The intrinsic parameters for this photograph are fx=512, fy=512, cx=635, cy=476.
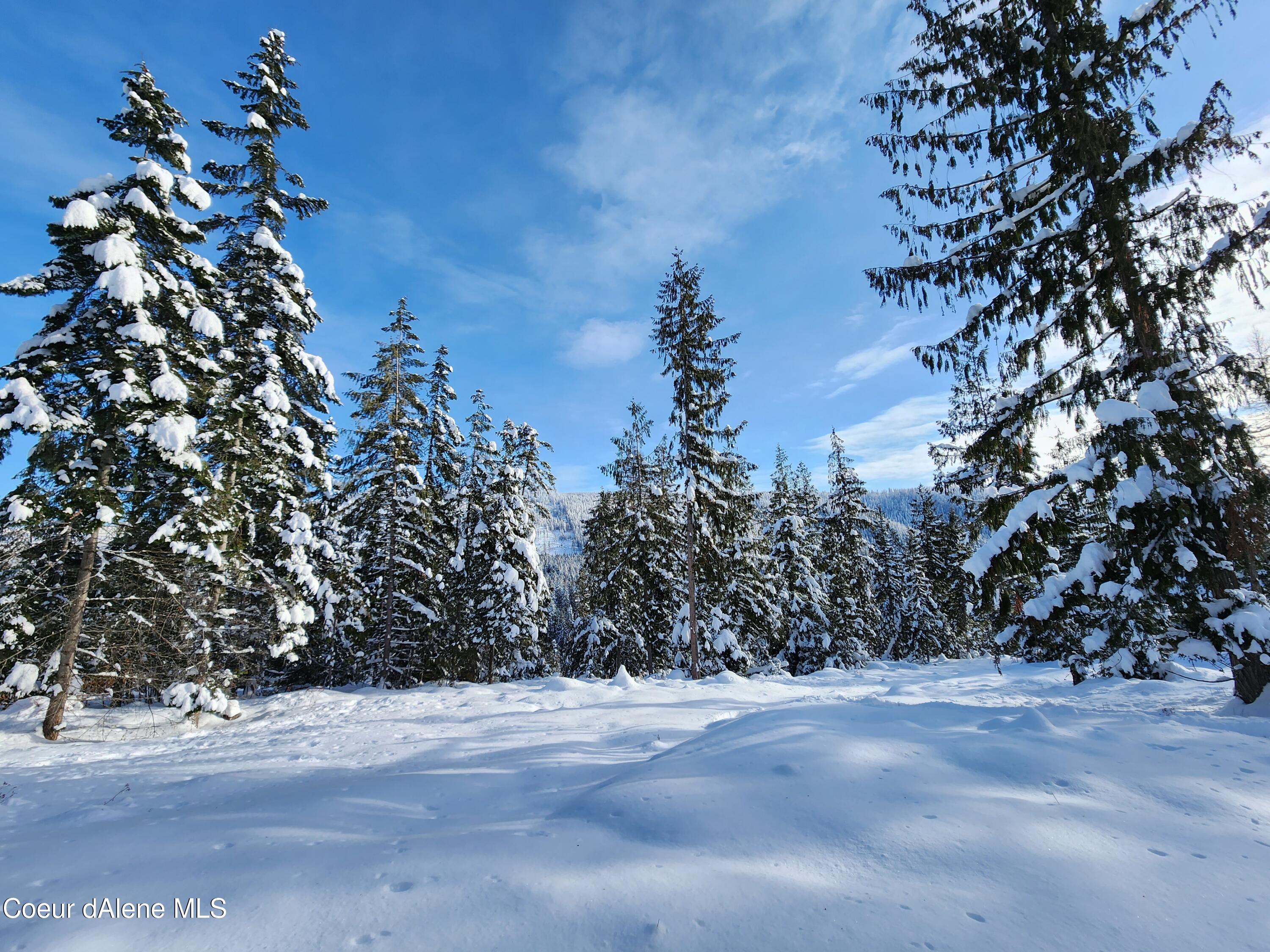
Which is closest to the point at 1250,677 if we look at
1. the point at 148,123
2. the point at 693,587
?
the point at 693,587

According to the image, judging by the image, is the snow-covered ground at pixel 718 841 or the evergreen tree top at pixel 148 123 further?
the evergreen tree top at pixel 148 123

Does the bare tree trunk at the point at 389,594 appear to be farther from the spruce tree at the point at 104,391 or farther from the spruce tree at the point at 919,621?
the spruce tree at the point at 919,621

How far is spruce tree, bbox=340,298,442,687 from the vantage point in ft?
60.1

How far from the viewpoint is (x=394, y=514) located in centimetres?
1820

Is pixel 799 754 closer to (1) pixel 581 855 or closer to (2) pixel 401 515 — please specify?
(1) pixel 581 855

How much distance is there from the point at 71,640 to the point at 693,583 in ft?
47.5

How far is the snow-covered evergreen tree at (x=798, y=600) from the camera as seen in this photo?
24203 mm

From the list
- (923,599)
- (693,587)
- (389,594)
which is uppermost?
(389,594)

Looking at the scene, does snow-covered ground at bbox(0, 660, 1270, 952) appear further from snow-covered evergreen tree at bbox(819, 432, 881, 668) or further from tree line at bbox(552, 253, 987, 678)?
snow-covered evergreen tree at bbox(819, 432, 881, 668)

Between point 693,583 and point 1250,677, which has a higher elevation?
point 693,583

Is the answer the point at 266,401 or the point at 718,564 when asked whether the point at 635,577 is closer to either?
the point at 718,564

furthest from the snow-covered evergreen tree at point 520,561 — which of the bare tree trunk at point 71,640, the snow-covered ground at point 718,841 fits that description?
the snow-covered ground at point 718,841

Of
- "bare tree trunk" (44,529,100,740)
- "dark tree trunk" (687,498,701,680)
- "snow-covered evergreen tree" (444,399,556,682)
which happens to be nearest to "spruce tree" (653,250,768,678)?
"dark tree trunk" (687,498,701,680)

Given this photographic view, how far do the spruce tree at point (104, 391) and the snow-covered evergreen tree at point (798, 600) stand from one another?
2113cm
